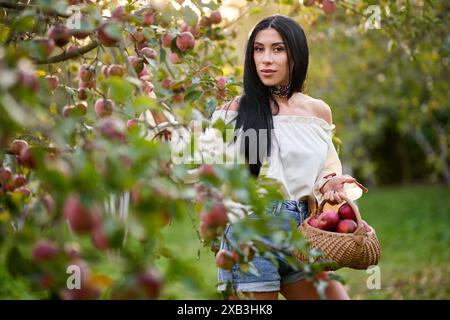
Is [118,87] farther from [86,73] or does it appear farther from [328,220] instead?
[328,220]

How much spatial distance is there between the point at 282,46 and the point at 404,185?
60.6 ft

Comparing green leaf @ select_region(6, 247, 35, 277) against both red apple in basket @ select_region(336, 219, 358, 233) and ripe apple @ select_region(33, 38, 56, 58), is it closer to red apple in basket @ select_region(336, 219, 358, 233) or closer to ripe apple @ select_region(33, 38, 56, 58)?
ripe apple @ select_region(33, 38, 56, 58)

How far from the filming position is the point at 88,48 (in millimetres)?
2070

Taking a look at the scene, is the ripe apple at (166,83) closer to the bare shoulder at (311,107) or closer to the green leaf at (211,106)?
the green leaf at (211,106)

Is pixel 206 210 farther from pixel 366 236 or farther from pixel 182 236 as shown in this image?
pixel 182 236

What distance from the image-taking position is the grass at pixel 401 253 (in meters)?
4.59

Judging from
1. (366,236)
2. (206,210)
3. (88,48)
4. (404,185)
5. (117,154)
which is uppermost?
(88,48)

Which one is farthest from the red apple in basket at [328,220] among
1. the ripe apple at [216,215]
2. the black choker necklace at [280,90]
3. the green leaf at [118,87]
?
the green leaf at [118,87]

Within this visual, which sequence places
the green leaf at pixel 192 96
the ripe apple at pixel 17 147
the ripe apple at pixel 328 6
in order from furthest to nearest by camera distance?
the ripe apple at pixel 328 6 → the green leaf at pixel 192 96 → the ripe apple at pixel 17 147

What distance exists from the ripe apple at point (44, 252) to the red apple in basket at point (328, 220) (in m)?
1.16

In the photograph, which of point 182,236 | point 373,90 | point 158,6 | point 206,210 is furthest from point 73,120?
point 182,236

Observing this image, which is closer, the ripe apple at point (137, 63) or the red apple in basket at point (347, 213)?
the ripe apple at point (137, 63)

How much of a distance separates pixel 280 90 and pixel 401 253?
508 cm

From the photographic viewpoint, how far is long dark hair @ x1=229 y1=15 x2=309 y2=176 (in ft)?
7.06
